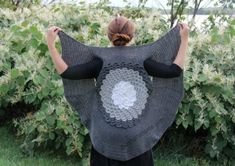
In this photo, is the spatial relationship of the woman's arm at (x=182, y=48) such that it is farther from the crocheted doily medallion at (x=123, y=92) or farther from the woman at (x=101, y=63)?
the crocheted doily medallion at (x=123, y=92)

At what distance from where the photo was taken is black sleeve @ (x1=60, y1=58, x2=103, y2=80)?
3158 mm

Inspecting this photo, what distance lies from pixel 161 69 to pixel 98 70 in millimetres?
346

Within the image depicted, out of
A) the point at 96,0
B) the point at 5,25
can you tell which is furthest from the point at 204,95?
the point at 96,0

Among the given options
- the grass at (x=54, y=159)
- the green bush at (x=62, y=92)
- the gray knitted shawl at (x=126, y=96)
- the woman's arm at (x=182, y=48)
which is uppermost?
the woman's arm at (x=182, y=48)

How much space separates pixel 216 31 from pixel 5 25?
2.45 m

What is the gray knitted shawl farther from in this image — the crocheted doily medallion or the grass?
the grass

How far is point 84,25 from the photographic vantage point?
5844mm

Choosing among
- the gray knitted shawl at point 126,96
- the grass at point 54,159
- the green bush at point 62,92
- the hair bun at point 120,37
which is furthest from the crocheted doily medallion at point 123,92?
the grass at point 54,159

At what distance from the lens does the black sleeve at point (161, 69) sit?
3127 millimetres

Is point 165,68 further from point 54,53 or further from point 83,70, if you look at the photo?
point 54,53

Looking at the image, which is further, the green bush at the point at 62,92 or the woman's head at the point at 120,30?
the green bush at the point at 62,92

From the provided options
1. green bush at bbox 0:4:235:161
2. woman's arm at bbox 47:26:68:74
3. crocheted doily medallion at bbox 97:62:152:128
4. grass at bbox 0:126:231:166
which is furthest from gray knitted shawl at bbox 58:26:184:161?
grass at bbox 0:126:231:166

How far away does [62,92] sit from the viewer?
14.8 ft

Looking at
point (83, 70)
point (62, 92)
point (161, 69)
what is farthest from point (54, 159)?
point (161, 69)
